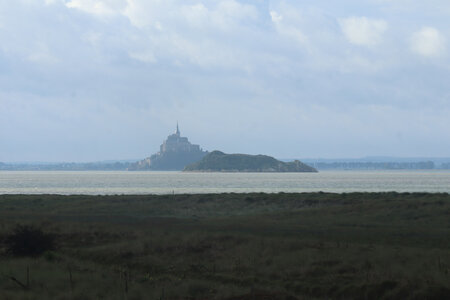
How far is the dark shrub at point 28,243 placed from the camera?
27719mm

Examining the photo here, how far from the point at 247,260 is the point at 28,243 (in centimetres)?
1154

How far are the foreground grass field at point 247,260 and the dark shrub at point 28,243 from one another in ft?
1.72

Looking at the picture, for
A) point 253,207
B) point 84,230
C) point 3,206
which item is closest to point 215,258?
point 84,230

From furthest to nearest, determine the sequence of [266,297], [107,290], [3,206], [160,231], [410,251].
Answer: [3,206] → [160,231] → [410,251] → [107,290] → [266,297]

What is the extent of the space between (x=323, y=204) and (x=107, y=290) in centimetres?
4054

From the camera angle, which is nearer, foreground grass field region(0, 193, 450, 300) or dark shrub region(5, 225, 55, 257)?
foreground grass field region(0, 193, 450, 300)

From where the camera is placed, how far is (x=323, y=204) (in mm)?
57375

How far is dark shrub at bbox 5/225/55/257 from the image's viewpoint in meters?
27.7

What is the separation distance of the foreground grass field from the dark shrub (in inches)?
20.7

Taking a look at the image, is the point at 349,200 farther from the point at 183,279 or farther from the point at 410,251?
the point at 183,279

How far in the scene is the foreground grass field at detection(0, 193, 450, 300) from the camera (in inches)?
757

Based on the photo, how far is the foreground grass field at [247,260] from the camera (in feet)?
63.1

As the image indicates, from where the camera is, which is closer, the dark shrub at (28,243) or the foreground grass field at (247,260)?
the foreground grass field at (247,260)

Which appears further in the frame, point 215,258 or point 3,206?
point 3,206
